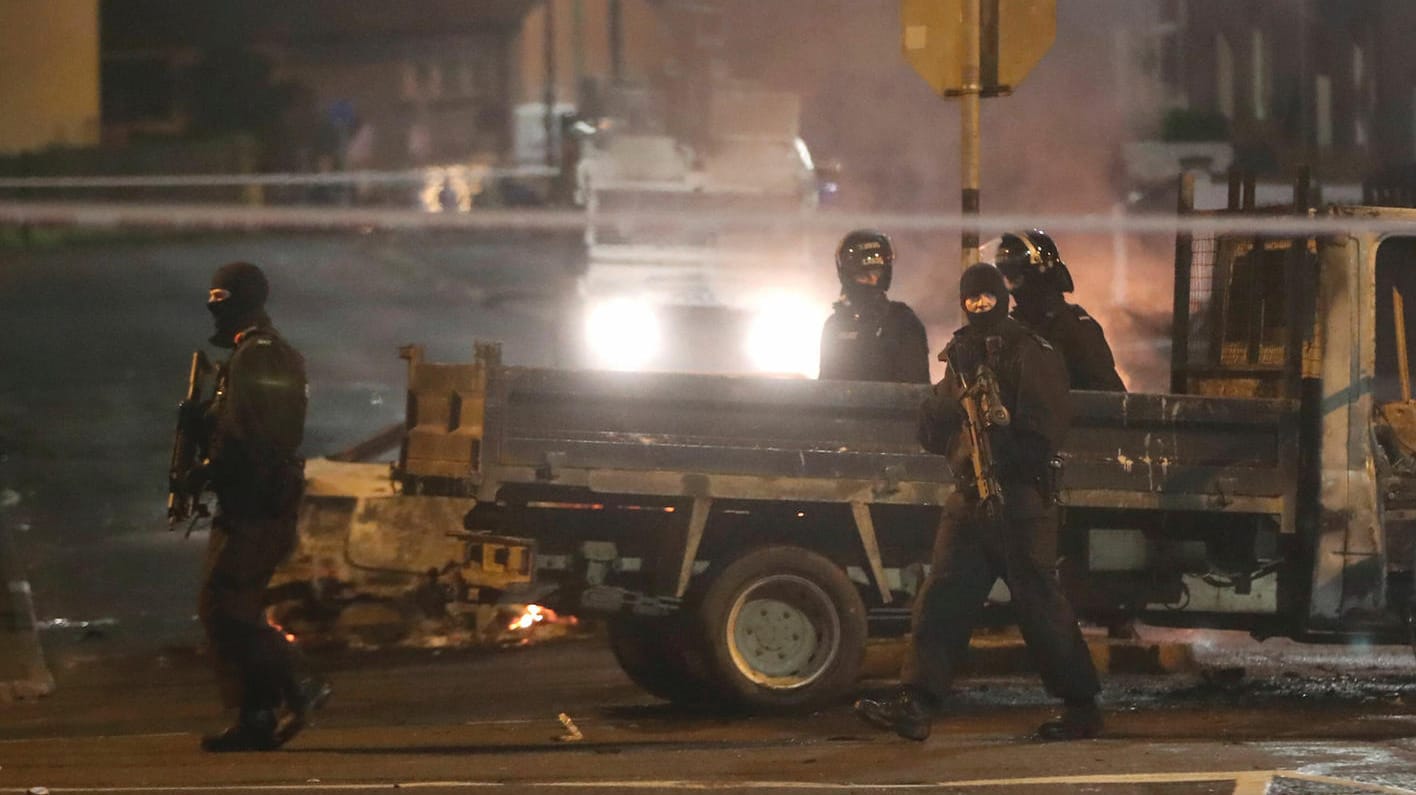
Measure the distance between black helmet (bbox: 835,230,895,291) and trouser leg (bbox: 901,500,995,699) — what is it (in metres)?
1.52

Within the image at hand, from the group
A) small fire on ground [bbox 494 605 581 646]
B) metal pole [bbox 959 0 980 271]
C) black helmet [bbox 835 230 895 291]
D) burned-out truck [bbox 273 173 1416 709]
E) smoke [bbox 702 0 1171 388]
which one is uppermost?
smoke [bbox 702 0 1171 388]

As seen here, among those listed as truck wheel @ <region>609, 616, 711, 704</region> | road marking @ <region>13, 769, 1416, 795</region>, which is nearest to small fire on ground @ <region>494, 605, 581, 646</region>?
truck wheel @ <region>609, 616, 711, 704</region>

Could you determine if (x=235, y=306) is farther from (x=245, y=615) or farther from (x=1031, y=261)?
(x=1031, y=261)

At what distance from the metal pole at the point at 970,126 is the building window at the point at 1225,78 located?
77.4 feet

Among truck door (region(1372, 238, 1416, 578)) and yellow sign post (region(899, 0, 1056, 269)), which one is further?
yellow sign post (region(899, 0, 1056, 269))

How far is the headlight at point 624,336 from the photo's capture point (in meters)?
14.6

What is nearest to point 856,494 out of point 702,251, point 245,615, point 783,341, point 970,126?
point 970,126

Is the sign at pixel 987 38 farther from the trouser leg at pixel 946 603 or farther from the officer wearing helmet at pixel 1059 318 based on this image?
the trouser leg at pixel 946 603

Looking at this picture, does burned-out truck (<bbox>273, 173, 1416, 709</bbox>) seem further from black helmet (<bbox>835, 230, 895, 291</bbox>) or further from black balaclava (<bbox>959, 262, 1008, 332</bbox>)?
black helmet (<bbox>835, 230, 895, 291</bbox>)

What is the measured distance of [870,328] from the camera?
311 inches

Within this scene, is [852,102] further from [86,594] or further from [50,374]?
[86,594]

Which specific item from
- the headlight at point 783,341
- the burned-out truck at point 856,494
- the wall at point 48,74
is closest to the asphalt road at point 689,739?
the burned-out truck at point 856,494

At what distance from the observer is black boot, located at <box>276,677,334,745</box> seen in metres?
6.27

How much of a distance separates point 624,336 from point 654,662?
698cm
